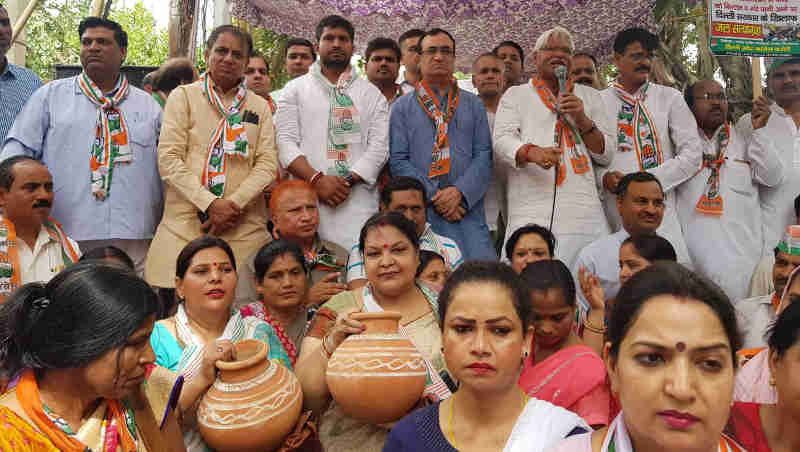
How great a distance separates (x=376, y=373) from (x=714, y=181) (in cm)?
359

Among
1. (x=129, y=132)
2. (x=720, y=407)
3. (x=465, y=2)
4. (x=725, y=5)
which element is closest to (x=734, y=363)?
(x=720, y=407)

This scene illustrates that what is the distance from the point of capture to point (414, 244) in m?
3.32

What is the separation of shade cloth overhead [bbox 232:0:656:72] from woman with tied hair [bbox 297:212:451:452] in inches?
161

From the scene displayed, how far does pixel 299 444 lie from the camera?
2.74 metres

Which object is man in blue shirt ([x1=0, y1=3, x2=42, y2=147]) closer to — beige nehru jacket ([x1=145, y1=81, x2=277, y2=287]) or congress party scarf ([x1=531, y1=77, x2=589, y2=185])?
beige nehru jacket ([x1=145, y1=81, x2=277, y2=287])

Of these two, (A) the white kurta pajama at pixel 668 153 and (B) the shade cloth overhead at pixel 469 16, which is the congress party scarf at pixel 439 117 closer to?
(A) the white kurta pajama at pixel 668 153

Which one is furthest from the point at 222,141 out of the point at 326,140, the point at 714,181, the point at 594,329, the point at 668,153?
the point at 714,181

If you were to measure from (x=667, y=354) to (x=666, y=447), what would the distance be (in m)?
0.23

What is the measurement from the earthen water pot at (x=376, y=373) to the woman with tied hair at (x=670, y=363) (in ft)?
2.59

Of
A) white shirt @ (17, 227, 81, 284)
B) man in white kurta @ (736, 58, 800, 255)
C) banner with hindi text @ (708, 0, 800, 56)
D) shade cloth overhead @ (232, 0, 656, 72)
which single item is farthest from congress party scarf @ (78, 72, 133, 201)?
man in white kurta @ (736, 58, 800, 255)

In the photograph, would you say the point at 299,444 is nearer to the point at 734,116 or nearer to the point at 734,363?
the point at 734,363

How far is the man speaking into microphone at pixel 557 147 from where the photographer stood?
15.4 ft

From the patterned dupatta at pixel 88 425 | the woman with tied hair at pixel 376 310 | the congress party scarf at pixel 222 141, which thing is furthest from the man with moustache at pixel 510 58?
the patterned dupatta at pixel 88 425

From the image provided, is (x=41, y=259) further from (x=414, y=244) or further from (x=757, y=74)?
(x=757, y=74)
